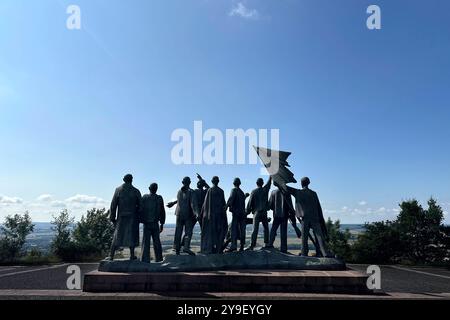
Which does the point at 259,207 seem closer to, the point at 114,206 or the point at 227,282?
the point at 227,282

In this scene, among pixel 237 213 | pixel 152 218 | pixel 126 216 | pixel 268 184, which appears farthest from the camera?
pixel 268 184

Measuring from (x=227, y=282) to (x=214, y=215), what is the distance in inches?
85.7

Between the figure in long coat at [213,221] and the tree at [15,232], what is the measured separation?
106ft

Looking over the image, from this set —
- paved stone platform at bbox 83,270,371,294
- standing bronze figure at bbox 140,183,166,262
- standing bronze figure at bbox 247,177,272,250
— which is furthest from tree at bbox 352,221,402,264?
standing bronze figure at bbox 140,183,166,262

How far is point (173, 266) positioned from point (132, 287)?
46.7 inches

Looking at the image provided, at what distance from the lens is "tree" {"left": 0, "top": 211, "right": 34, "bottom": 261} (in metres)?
32.6

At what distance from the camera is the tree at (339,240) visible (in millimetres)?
24125

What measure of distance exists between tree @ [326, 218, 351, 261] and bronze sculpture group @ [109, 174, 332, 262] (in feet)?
51.3

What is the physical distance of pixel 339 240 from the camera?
98.6 feet

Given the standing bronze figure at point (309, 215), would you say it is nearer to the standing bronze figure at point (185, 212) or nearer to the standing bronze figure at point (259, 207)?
the standing bronze figure at point (259, 207)

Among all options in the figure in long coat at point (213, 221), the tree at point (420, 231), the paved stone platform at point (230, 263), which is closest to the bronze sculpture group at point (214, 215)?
the figure in long coat at point (213, 221)

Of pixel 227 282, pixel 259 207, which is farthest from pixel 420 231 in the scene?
pixel 227 282
